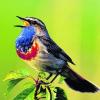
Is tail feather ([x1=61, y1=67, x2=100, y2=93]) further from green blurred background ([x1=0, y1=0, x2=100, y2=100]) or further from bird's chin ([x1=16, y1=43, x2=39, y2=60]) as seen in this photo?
bird's chin ([x1=16, y1=43, x2=39, y2=60])

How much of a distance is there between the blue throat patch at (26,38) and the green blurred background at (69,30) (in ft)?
0.14

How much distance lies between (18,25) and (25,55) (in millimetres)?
125

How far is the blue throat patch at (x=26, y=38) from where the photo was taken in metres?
1.45

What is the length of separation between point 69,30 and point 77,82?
0.21 meters

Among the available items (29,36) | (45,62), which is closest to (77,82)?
(45,62)

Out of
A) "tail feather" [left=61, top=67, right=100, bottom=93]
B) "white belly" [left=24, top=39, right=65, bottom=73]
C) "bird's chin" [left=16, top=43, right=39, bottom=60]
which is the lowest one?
"tail feather" [left=61, top=67, right=100, bottom=93]

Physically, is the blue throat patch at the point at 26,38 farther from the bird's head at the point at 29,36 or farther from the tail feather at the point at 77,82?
the tail feather at the point at 77,82

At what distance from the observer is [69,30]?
1498 millimetres

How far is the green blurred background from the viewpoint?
1.49m

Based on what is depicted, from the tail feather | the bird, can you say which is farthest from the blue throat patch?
the tail feather

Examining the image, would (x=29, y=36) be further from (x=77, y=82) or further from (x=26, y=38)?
(x=77, y=82)

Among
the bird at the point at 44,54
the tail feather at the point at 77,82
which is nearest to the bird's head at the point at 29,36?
the bird at the point at 44,54

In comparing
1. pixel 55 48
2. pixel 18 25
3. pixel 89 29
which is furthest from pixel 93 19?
pixel 18 25

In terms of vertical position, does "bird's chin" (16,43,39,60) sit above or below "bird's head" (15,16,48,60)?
below
